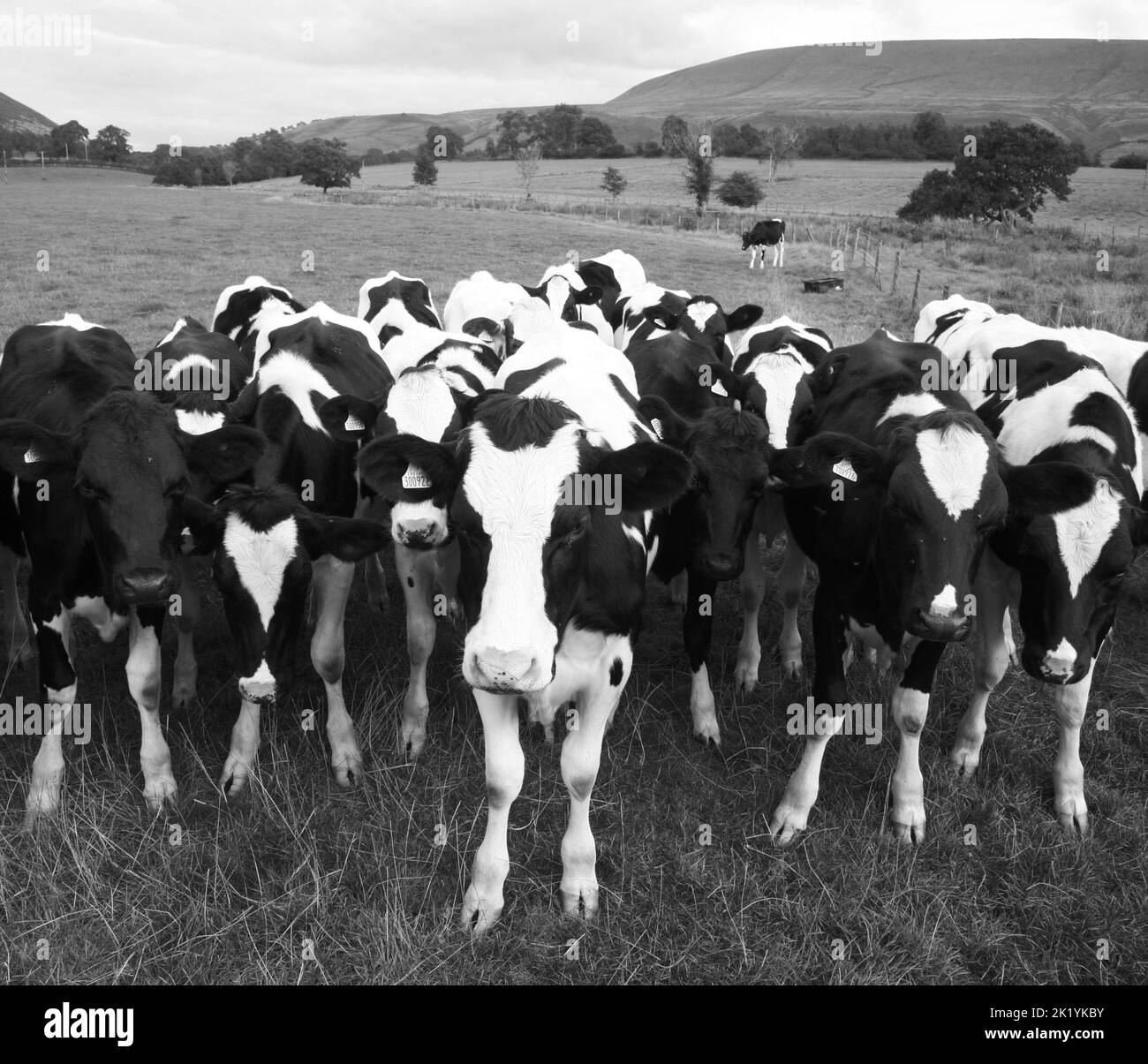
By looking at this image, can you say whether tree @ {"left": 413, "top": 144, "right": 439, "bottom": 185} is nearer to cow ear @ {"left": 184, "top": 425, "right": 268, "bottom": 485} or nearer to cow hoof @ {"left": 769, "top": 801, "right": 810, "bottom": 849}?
cow ear @ {"left": 184, "top": 425, "right": 268, "bottom": 485}

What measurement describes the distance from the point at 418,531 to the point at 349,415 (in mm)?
1391

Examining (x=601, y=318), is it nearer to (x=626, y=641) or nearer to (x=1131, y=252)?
(x=626, y=641)

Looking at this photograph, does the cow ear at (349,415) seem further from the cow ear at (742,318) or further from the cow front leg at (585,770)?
the cow ear at (742,318)

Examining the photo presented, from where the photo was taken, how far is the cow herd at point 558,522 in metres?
3.88

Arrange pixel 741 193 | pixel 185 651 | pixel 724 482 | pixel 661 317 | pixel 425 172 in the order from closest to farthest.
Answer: pixel 724 482, pixel 185 651, pixel 661 317, pixel 741 193, pixel 425 172

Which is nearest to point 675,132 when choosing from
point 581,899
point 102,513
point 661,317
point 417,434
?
point 661,317

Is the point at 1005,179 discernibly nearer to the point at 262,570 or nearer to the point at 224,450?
the point at 224,450

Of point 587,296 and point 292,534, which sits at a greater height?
point 587,296

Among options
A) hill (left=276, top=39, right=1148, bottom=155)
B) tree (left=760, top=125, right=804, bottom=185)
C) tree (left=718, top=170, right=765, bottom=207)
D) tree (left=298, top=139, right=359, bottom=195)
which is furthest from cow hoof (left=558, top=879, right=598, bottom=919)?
hill (left=276, top=39, right=1148, bottom=155)

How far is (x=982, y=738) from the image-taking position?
17.4ft

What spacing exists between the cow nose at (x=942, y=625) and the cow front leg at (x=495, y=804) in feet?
5.53

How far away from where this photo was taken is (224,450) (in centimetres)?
473

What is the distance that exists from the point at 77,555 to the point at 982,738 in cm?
479

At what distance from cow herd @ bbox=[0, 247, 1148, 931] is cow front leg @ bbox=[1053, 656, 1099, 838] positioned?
0.04 ft
